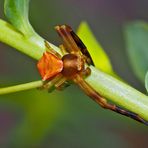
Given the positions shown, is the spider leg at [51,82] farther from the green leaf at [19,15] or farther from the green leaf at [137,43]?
the green leaf at [137,43]

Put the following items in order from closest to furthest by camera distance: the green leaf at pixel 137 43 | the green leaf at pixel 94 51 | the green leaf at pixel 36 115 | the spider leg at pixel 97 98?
the spider leg at pixel 97 98, the green leaf at pixel 94 51, the green leaf at pixel 137 43, the green leaf at pixel 36 115

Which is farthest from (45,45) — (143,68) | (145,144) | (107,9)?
(107,9)

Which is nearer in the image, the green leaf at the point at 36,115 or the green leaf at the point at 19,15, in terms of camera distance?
the green leaf at the point at 19,15

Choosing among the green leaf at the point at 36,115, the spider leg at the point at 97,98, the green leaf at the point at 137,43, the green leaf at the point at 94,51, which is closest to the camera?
the spider leg at the point at 97,98

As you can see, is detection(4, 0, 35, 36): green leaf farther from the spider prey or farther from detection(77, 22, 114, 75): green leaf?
detection(77, 22, 114, 75): green leaf

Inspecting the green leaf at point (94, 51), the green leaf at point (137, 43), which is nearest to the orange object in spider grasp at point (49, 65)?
the green leaf at point (94, 51)

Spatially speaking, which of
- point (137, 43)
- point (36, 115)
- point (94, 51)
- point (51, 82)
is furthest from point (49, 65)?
point (36, 115)

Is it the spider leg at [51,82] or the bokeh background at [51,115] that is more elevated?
the spider leg at [51,82]

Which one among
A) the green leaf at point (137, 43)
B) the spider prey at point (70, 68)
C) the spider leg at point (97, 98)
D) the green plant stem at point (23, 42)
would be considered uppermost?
the green plant stem at point (23, 42)
